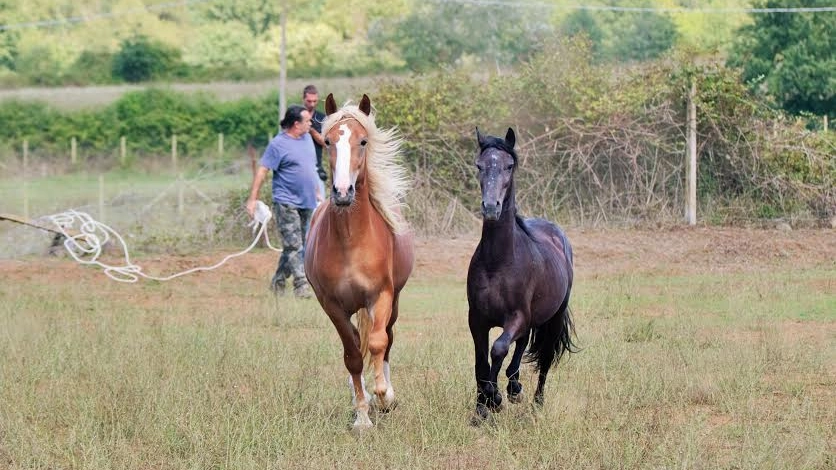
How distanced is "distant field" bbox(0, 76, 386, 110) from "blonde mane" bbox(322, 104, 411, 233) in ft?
117

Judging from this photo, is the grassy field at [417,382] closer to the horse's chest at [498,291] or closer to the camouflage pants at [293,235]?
the camouflage pants at [293,235]

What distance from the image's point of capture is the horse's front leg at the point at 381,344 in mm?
7227

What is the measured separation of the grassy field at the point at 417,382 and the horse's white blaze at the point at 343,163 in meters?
1.34

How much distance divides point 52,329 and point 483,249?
4.78 metres

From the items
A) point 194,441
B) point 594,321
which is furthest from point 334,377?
point 594,321

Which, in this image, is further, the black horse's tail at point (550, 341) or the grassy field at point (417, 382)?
the black horse's tail at point (550, 341)

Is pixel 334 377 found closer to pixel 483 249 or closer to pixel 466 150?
pixel 483 249

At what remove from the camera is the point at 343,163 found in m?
6.91

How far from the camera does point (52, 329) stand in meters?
10.3

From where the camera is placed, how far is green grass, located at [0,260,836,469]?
20.4ft

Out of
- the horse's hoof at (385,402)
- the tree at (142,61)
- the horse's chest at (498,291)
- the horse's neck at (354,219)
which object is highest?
the tree at (142,61)

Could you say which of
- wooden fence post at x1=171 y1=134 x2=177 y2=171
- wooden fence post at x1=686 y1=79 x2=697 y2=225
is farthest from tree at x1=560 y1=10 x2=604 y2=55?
wooden fence post at x1=686 y1=79 x2=697 y2=225

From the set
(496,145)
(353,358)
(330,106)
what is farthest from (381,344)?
(330,106)

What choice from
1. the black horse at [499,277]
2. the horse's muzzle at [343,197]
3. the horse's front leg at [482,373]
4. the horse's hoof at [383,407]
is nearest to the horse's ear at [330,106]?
the horse's muzzle at [343,197]
